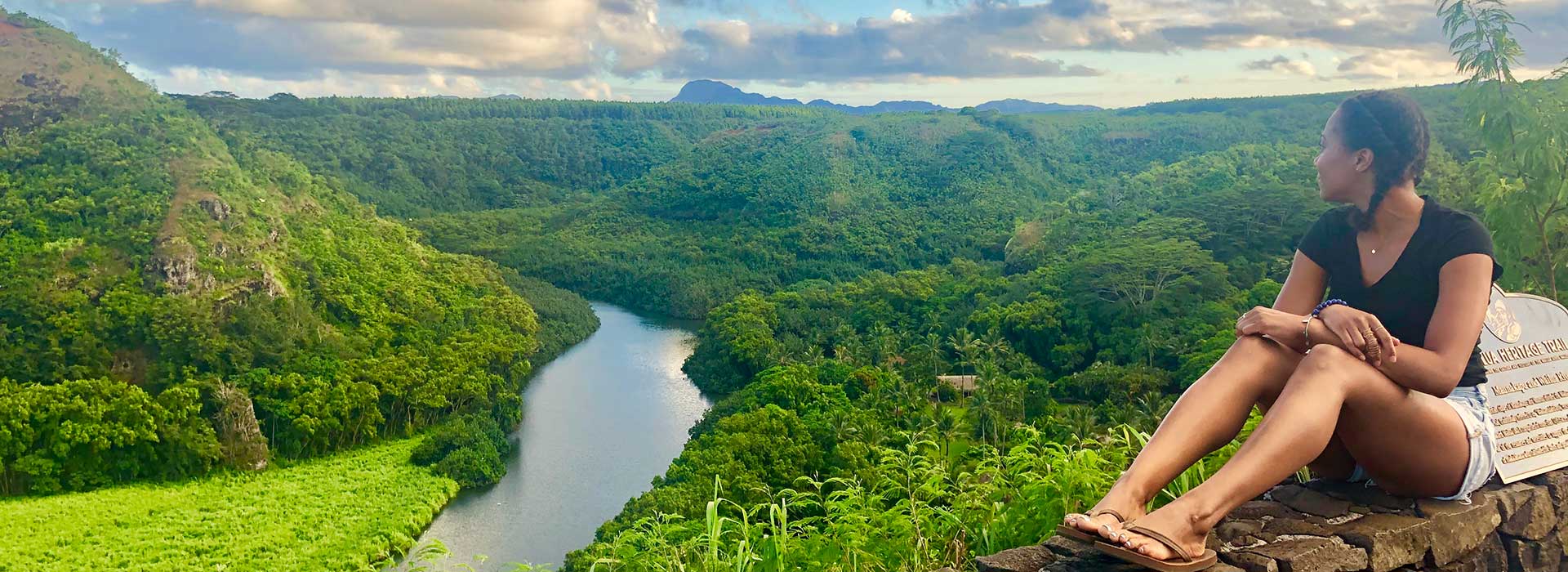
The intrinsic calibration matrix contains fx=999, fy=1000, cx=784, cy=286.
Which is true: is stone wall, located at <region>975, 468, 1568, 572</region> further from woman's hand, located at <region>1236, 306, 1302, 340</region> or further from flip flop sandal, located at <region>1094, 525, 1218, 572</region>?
woman's hand, located at <region>1236, 306, 1302, 340</region>

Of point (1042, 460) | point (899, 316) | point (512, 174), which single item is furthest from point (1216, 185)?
point (512, 174)

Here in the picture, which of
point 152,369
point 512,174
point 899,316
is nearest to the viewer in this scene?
point 152,369

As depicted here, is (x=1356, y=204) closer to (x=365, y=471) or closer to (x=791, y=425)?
(x=791, y=425)

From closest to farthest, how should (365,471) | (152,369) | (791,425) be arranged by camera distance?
(791,425) < (365,471) < (152,369)

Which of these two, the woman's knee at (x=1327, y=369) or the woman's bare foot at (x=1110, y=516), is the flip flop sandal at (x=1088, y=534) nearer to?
the woman's bare foot at (x=1110, y=516)

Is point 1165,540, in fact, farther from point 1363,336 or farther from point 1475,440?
point 1475,440

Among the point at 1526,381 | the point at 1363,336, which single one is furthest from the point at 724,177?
the point at 1363,336
